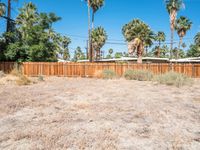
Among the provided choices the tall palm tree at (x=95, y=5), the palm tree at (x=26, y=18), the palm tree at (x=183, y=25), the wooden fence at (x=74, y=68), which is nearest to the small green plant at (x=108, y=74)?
the wooden fence at (x=74, y=68)

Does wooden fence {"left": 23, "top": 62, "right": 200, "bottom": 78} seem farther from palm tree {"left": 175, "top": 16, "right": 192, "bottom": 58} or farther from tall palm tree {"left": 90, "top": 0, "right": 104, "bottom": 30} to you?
palm tree {"left": 175, "top": 16, "right": 192, "bottom": 58}

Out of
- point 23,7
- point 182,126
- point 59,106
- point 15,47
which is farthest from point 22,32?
point 182,126

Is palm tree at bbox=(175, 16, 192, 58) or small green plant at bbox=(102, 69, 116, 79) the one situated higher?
palm tree at bbox=(175, 16, 192, 58)

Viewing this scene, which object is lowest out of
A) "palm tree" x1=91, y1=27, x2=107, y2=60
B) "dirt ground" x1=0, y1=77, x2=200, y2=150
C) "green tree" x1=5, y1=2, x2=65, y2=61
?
"dirt ground" x1=0, y1=77, x2=200, y2=150

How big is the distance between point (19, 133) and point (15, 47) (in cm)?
1773

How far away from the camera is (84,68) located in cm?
1988

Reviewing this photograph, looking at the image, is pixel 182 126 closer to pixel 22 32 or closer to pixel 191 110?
pixel 191 110

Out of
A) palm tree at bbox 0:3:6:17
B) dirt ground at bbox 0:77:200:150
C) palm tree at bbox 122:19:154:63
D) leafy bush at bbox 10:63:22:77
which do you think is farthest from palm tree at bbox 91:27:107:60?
dirt ground at bbox 0:77:200:150

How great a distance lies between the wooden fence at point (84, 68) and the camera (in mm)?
18105

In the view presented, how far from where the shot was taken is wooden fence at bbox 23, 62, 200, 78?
18105 millimetres

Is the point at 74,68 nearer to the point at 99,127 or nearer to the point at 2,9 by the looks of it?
the point at 2,9

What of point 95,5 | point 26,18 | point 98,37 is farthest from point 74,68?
point 98,37

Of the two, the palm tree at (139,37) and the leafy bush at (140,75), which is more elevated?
the palm tree at (139,37)

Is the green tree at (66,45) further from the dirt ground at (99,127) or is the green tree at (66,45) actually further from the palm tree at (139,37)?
the dirt ground at (99,127)
